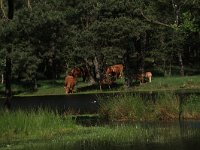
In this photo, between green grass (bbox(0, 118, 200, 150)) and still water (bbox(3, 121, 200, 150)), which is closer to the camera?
still water (bbox(3, 121, 200, 150))

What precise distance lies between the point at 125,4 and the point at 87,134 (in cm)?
4703

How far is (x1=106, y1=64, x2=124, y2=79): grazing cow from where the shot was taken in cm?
7893

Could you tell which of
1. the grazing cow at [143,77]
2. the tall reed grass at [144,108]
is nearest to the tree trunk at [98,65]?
the grazing cow at [143,77]

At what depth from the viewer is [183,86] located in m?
69.1

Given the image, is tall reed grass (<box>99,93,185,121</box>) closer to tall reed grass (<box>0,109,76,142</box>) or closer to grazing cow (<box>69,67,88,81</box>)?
tall reed grass (<box>0,109,76,142</box>)

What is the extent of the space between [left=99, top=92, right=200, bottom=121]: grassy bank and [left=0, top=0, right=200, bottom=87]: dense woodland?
33463 mm

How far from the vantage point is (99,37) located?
2904 inches

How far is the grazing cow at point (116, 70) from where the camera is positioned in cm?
7893

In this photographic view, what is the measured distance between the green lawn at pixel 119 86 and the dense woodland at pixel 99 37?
1.73m

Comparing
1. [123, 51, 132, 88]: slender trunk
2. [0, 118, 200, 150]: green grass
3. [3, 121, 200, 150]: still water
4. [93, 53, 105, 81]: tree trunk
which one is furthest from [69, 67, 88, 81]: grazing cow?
[3, 121, 200, 150]: still water

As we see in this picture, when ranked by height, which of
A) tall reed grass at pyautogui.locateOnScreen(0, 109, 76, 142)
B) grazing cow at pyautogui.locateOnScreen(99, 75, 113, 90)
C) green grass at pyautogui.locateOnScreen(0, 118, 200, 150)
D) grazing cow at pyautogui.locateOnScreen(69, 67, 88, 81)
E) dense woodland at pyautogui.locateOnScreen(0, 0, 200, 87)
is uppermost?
dense woodland at pyautogui.locateOnScreen(0, 0, 200, 87)

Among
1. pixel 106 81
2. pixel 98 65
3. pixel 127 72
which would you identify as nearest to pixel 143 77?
pixel 127 72

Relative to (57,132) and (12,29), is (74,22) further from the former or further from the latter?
(57,132)

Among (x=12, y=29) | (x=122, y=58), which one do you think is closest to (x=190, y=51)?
(x=122, y=58)
